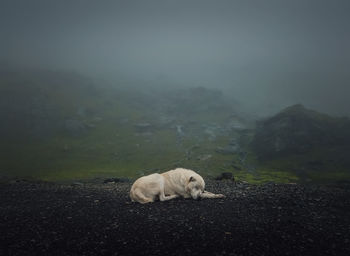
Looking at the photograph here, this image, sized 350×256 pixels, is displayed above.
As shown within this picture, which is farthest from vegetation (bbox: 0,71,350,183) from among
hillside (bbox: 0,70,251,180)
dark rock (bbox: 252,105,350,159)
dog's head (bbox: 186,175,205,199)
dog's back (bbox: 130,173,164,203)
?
dog's back (bbox: 130,173,164,203)

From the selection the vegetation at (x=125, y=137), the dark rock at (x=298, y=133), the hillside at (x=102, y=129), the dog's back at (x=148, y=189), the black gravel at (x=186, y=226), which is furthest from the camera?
the dark rock at (x=298, y=133)

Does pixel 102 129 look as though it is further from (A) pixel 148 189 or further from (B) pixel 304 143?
(A) pixel 148 189

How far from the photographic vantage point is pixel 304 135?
282 feet

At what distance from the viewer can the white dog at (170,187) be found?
1377cm

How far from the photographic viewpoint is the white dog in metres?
13.8

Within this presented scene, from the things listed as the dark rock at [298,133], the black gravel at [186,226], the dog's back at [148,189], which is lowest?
the black gravel at [186,226]

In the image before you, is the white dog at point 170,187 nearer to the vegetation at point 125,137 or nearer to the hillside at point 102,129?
the vegetation at point 125,137

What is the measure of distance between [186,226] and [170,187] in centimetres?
411

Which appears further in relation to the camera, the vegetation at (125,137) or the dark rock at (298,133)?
the dark rock at (298,133)

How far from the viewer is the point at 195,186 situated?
1381 cm

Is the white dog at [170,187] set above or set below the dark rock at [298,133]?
below

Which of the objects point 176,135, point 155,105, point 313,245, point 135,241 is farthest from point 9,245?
point 155,105

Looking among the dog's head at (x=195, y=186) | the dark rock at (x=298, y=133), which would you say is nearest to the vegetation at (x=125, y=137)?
the dark rock at (x=298, y=133)

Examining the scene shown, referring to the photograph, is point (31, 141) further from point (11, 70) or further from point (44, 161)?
point (11, 70)
